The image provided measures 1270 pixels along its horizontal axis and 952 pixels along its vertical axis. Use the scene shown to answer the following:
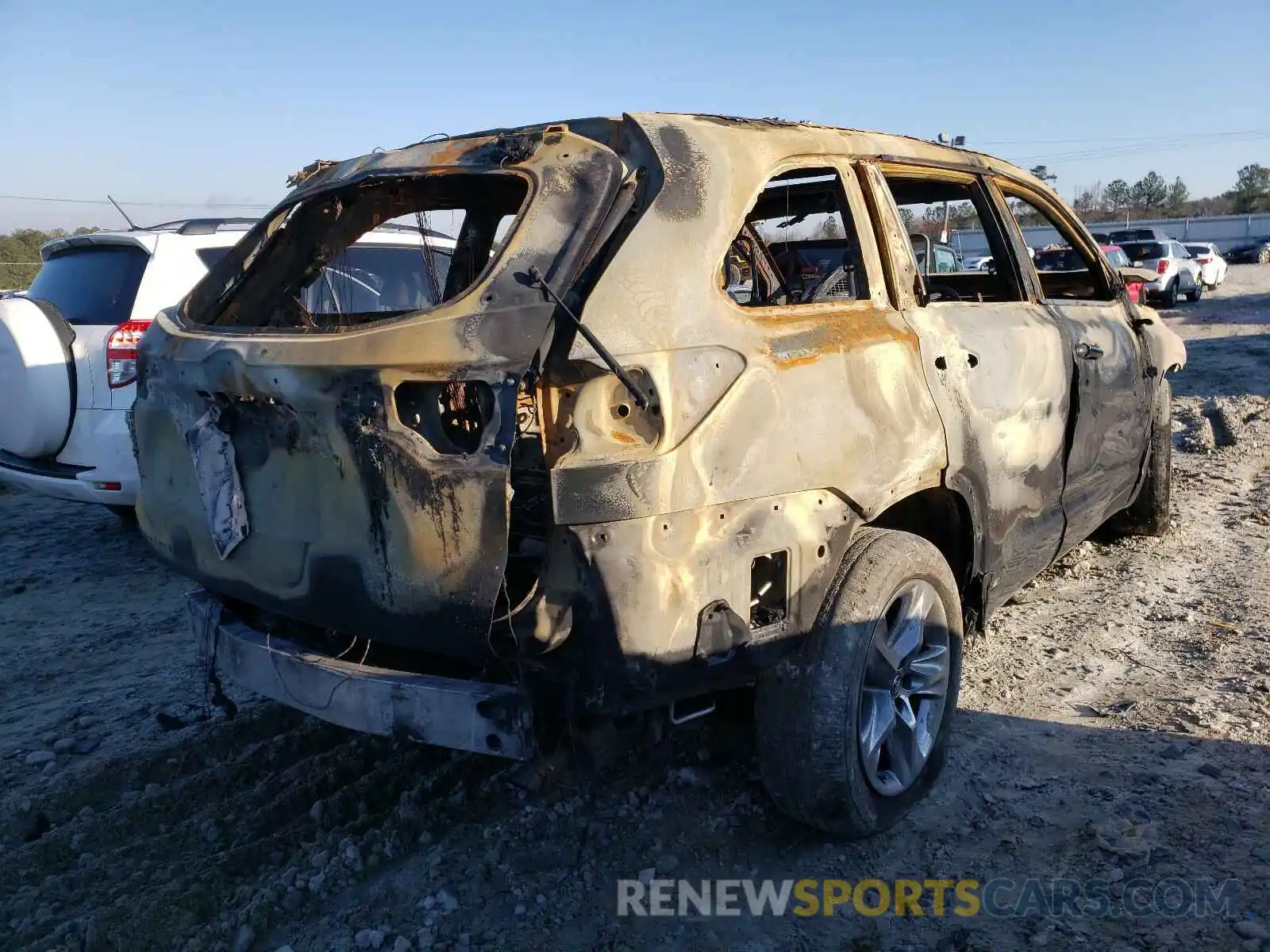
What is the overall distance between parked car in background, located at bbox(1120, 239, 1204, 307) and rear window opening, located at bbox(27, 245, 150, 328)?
22.9 meters

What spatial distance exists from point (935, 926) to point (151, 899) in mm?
2133

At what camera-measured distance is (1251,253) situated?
134 ft

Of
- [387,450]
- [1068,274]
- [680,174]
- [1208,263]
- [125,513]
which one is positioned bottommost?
[125,513]

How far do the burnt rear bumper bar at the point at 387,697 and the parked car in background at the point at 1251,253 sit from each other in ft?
152

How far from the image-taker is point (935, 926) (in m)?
2.56

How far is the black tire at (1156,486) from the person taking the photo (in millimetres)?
5078

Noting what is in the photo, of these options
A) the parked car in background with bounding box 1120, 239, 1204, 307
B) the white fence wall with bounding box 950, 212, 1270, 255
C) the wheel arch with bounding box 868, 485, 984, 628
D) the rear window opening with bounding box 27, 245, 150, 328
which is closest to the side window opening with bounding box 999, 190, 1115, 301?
the wheel arch with bounding box 868, 485, 984, 628

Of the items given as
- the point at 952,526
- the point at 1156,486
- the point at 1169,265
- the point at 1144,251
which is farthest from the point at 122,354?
the point at 1144,251

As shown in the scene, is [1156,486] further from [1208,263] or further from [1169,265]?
[1208,263]

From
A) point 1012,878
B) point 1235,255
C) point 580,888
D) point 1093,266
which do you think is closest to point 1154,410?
point 1093,266

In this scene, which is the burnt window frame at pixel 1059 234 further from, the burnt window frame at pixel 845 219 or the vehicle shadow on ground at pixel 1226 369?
the vehicle shadow on ground at pixel 1226 369

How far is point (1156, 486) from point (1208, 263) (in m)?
25.3

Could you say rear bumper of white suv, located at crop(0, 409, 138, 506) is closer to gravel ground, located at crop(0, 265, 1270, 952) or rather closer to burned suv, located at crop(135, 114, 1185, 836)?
gravel ground, located at crop(0, 265, 1270, 952)

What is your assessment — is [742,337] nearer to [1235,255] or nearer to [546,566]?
[546,566]
